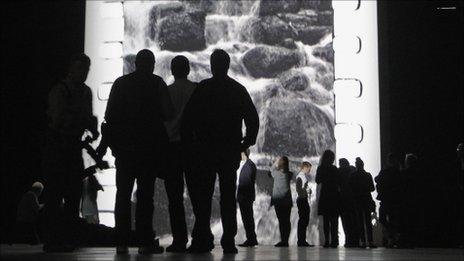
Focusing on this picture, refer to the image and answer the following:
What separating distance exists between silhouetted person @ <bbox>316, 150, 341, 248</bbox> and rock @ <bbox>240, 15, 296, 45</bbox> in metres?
2.54

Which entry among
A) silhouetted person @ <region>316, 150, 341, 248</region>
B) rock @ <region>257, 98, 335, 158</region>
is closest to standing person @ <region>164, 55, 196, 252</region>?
silhouetted person @ <region>316, 150, 341, 248</region>

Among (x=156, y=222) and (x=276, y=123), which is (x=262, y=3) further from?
(x=156, y=222)

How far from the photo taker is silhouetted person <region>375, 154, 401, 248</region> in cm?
938

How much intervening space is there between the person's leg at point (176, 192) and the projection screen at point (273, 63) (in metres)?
5.11

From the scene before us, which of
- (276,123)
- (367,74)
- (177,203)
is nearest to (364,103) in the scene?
(367,74)

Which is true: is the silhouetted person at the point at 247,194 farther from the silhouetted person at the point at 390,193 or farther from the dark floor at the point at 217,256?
the dark floor at the point at 217,256

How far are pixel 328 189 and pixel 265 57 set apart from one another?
2.67 m

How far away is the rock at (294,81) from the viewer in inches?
440

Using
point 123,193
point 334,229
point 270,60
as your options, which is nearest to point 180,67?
point 123,193

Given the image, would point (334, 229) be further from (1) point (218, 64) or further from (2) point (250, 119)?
(1) point (218, 64)

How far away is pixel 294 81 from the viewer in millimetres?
11211

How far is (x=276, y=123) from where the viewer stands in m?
11.2

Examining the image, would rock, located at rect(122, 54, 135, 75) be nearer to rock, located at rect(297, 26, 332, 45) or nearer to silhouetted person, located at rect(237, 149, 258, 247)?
rock, located at rect(297, 26, 332, 45)

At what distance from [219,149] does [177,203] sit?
66 centimetres
